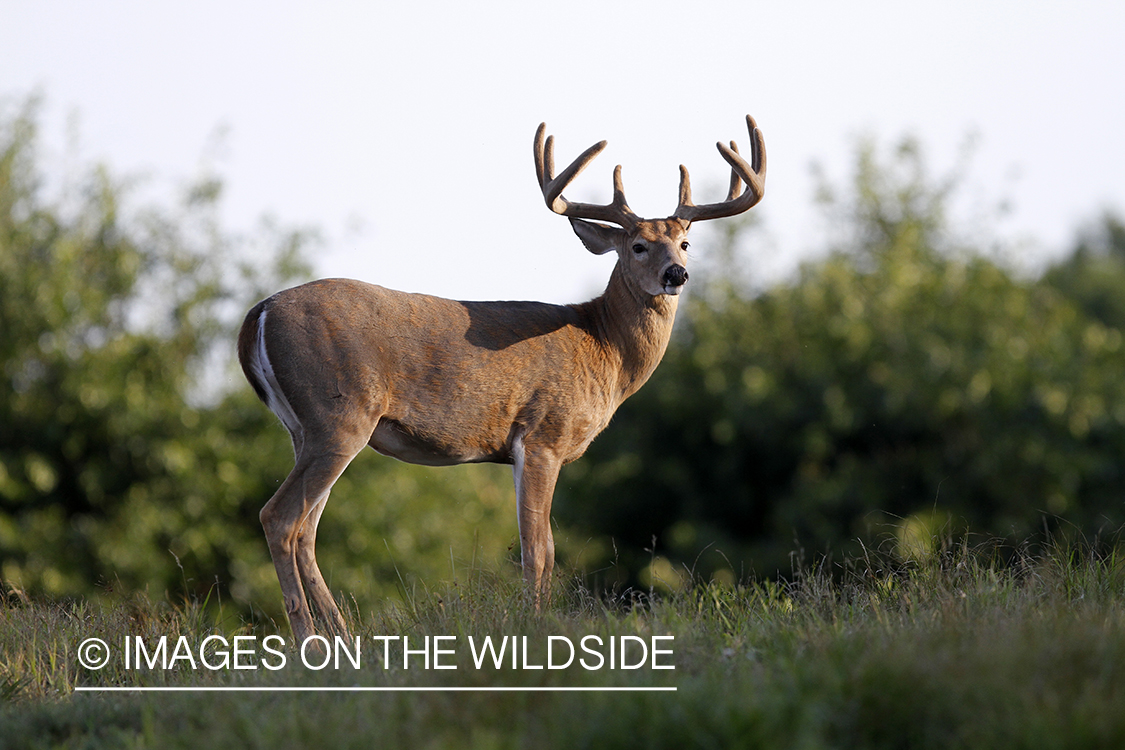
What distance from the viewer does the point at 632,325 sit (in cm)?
695

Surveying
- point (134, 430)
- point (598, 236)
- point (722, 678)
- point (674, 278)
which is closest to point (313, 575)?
point (674, 278)

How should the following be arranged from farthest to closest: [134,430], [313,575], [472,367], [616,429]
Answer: [616,429] → [134,430] → [472,367] → [313,575]

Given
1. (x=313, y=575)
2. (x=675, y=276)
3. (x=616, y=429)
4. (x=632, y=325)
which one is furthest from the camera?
(x=616, y=429)

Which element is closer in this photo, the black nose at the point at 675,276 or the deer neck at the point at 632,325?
the black nose at the point at 675,276

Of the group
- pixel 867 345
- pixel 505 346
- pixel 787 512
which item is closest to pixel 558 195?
pixel 505 346

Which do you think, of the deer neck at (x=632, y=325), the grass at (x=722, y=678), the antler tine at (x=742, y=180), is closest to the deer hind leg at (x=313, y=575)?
the grass at (x=722, y=678)

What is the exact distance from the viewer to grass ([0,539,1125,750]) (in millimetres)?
3150

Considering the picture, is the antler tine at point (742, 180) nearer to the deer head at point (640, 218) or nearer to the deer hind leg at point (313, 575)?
the deer head at point (640, 218)

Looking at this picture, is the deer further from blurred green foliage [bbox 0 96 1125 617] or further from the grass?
blurred green foliage [bbox 0 96 1125 617]

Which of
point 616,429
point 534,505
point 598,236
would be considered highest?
point 598,236

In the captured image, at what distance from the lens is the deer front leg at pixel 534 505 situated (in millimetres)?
6242

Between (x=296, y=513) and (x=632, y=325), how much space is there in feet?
7.72

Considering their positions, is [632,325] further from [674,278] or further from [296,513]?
[296,513]

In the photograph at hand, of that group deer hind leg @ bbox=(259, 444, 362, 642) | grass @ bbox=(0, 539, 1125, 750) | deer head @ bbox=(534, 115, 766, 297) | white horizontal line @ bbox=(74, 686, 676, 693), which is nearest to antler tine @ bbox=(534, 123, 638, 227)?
deer head @ bbox=(534, 115, 766, 297)
